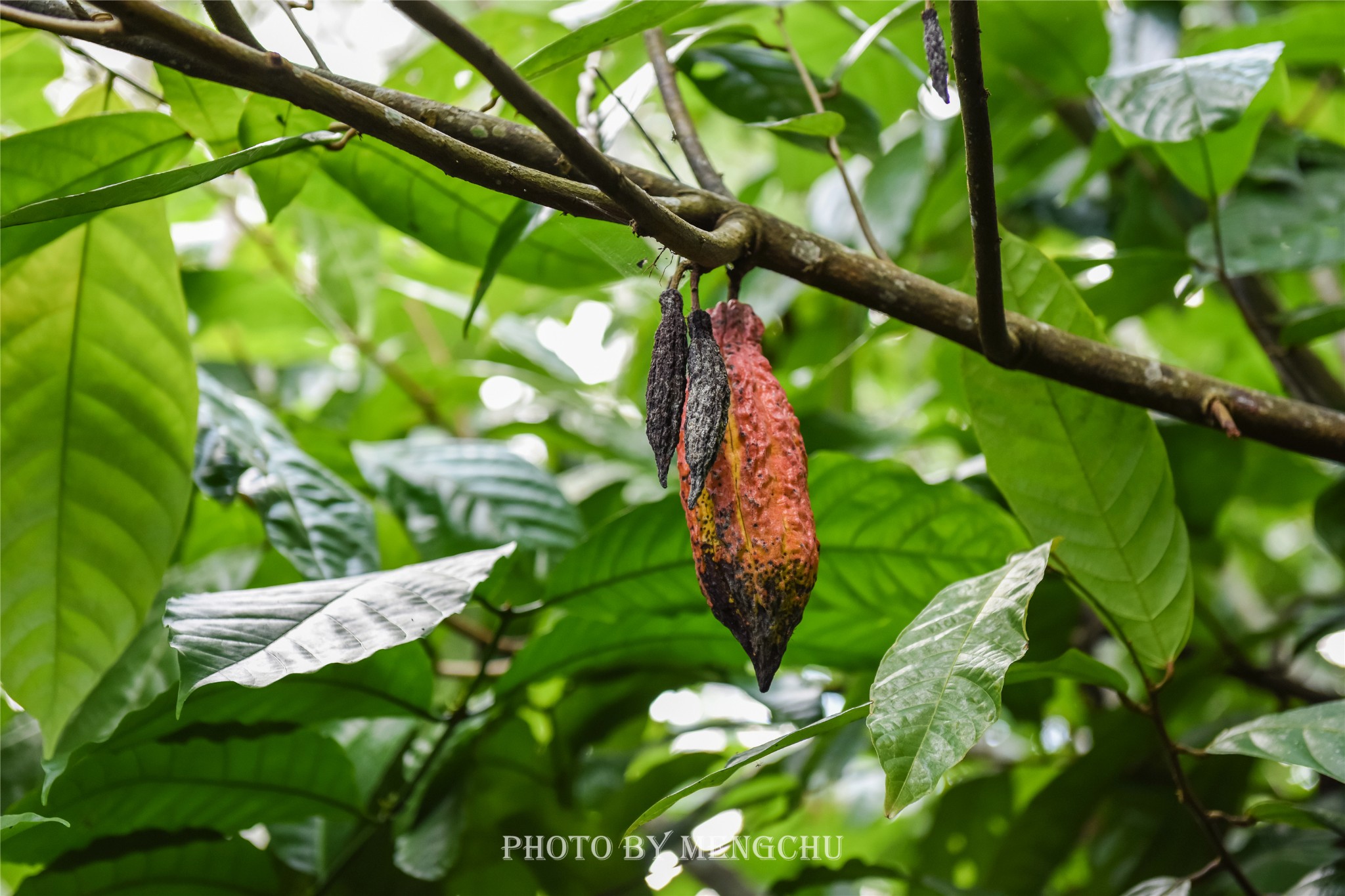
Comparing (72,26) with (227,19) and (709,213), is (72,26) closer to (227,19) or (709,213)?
(227,19)

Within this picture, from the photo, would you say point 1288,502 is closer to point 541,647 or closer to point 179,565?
point 541,647

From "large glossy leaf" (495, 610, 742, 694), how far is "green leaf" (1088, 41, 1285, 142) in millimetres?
614

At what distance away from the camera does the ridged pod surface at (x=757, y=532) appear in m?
0.51

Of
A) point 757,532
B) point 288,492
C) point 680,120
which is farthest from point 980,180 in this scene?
point 288,492

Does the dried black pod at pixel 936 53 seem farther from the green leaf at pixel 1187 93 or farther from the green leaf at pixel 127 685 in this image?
the green leaf at pixel 127 685

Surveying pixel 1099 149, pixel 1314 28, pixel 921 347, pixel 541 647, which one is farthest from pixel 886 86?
pixel 541 647

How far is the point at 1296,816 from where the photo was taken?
2.56 ft

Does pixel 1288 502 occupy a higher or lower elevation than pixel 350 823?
lower

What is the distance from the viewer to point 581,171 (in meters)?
0.42

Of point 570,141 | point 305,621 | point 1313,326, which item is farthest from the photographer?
point 1313,326

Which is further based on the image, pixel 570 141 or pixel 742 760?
pixel 742 760

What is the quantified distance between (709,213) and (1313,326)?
0.72 meters

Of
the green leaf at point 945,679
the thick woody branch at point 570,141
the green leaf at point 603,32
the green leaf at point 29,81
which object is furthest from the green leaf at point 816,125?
the green leaf at point 29,81

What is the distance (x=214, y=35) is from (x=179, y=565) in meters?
0.80
